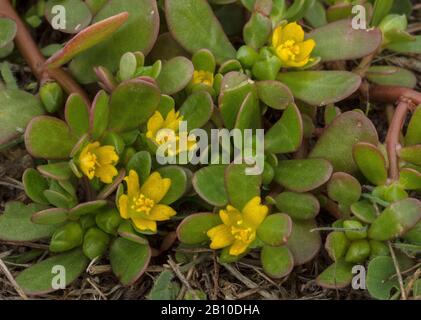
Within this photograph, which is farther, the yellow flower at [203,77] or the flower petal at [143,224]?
the yellow flower at [203,77]

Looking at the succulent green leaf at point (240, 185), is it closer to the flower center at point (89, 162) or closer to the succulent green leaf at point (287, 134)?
the succulent green leaf at point (287, 134)

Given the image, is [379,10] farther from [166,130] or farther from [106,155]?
[106,155]

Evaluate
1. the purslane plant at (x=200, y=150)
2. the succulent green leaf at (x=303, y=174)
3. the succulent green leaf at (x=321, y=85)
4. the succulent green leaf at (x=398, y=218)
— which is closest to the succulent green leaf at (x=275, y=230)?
the purslane plant at (x=200, y=150)

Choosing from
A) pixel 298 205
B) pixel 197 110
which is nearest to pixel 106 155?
pixel 197 110

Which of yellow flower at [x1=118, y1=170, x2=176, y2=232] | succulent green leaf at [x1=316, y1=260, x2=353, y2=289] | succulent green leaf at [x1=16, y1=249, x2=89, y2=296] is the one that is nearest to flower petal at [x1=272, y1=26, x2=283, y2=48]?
yellow flower at [x1=118, y1=170, x2=176, y2=232]

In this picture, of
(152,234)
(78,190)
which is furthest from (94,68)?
(152,234)

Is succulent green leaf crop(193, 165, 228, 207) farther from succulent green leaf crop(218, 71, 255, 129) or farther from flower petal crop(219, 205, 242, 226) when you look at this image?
succulent green leaf crop(218, 71, 255, 129)
